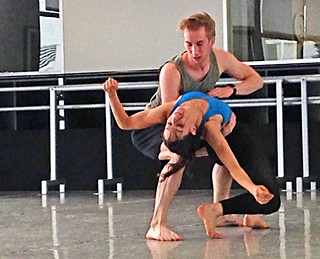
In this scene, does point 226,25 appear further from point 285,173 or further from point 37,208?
point 37,208

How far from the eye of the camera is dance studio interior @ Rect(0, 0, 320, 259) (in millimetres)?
6828

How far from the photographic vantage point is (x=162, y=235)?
3.57 meters

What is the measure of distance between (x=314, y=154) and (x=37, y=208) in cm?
240

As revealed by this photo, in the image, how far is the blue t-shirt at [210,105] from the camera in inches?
139

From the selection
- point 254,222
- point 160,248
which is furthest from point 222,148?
point 254,222

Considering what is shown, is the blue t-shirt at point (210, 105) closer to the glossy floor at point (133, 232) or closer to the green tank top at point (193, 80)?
the green tank top at point (193, 80)

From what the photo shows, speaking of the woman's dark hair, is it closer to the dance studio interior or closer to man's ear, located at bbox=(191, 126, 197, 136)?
man's ear, located at bbox=(191, 126, 197, 136)

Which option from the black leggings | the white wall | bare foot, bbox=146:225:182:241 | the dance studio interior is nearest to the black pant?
the black leggings

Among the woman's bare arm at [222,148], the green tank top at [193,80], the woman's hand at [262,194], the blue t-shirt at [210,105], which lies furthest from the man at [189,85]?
the woman's hand at [262,194]

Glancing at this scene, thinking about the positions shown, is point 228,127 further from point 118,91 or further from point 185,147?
point 118,91

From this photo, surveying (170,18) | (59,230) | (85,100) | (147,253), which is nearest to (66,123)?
(85,100)

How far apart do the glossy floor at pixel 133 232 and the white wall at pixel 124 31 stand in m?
1.69

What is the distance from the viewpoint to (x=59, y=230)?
4.09m

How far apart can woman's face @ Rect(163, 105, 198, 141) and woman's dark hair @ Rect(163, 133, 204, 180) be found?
0.02 m
